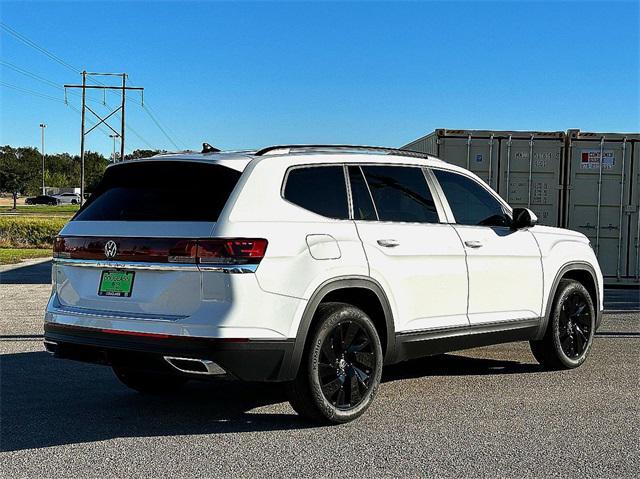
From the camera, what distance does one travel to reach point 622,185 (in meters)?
14.5

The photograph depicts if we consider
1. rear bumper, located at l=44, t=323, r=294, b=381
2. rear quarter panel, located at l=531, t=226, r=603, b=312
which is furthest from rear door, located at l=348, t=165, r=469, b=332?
rear quarter panel, located at l=531, t=226, r=603, b=312

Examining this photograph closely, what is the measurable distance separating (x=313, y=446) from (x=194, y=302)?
118 centimetres

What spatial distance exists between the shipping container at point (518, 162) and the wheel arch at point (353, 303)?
8459 mm

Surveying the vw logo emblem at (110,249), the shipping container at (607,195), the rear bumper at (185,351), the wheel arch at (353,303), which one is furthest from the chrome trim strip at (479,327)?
the shipping container at (607,195)

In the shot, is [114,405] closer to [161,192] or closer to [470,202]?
[161,192]

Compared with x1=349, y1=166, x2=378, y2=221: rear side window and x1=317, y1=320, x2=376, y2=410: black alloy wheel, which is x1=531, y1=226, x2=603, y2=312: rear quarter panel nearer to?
x1=349, y1=166, x2=378, y2=221: rear side window

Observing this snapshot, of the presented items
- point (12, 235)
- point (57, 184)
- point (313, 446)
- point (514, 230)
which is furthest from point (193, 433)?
point (57, 184)

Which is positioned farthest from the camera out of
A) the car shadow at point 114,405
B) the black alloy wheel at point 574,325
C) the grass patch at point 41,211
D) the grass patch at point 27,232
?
the grass patch at point 41,211

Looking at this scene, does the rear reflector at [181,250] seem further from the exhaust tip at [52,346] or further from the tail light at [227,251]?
the exhaust tip at [52,346]

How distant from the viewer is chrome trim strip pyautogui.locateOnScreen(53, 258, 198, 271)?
5219mm

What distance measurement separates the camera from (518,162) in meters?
14.4

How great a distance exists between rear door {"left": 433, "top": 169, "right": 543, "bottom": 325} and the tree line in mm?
78965

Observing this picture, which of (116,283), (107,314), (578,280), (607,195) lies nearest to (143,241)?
(116,283)

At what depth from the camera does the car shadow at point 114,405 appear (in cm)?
569
